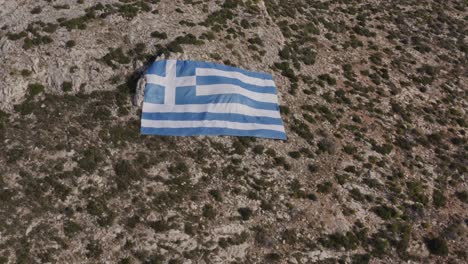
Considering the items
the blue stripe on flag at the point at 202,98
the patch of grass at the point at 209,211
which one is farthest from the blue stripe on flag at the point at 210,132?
the patch of grass at the point at 209,211

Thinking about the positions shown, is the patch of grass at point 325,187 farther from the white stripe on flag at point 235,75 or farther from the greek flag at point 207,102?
the white stripe on flag at point 235,75

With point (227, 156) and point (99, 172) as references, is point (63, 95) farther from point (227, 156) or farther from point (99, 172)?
point (227, 156)

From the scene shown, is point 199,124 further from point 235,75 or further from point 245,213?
point 245,213

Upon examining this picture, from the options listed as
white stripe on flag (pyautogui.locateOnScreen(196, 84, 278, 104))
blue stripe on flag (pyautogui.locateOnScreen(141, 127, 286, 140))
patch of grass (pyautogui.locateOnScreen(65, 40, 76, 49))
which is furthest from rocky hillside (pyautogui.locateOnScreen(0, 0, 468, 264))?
white stripe on flag (pyautogui.locateOnScreen(196, 84, 278, 104))

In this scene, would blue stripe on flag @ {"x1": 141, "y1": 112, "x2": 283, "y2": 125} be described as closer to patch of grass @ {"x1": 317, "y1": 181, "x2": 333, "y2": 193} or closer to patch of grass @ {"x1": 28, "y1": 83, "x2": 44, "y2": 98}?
patch of grass @ {"x1": 317, "y1": 181, "x2": 333, "y2": 193}

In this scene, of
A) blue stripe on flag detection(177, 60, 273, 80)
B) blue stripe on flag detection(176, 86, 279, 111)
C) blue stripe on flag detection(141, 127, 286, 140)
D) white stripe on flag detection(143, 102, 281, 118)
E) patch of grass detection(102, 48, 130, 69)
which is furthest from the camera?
blue stripe on flag detection(177, 60, 273, 80)

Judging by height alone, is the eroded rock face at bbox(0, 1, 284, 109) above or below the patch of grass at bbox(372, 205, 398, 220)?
above

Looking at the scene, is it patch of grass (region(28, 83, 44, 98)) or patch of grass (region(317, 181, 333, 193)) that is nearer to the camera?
patch of grass (region(317, 181, 333, 193))
